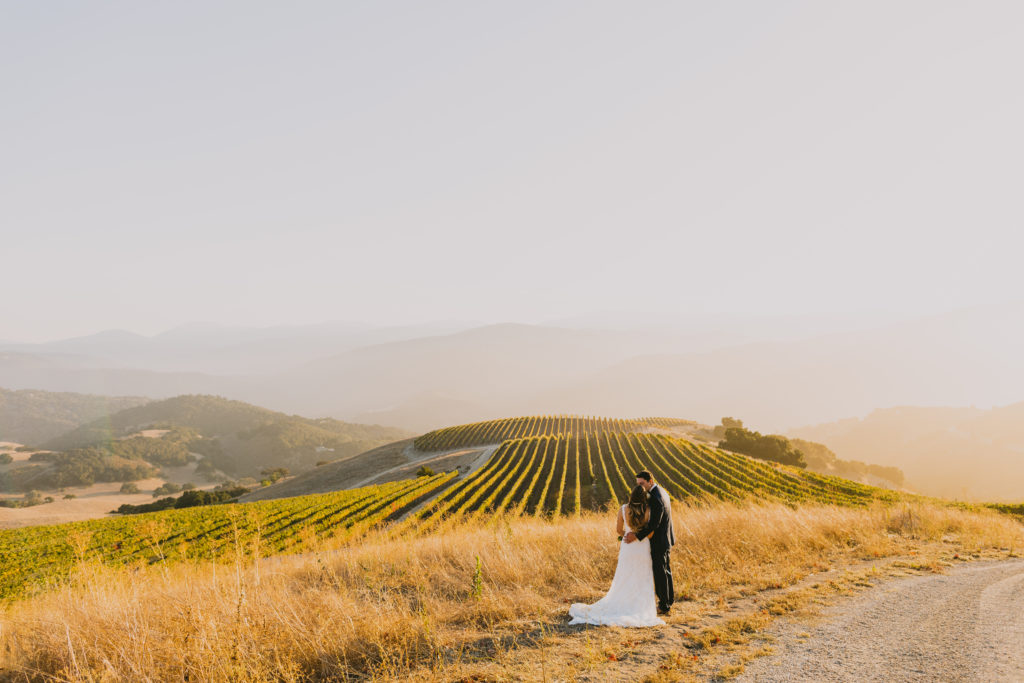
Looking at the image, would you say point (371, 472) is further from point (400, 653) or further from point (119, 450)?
point (119, 450)

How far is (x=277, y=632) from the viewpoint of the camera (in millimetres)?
5141

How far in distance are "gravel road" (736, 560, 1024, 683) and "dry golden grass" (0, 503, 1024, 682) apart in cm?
139

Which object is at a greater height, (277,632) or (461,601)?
(277,632)

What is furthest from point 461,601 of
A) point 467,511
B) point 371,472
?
point 371,472

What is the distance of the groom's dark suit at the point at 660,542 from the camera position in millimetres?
6805

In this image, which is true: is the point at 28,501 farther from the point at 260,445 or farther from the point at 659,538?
the point at 659,538

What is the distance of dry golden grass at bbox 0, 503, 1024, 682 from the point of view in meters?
4.76

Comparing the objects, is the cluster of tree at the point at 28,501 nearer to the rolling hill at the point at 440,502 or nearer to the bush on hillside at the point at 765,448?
the rolling hill at the point at 440,502

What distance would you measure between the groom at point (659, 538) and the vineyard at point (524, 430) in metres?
75.9

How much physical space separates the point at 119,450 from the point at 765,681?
188 meters

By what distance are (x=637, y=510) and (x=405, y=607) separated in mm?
3621

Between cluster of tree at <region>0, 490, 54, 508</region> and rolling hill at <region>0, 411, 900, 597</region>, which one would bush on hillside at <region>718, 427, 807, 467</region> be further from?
cluster of tree at <region>0, 490, 54, 508</region>

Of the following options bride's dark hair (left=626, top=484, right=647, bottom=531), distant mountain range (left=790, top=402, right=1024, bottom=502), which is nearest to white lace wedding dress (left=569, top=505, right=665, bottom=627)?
bride's dark hair (left=626, top=484, right=647, bottom=531)

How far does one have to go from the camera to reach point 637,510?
690cm
